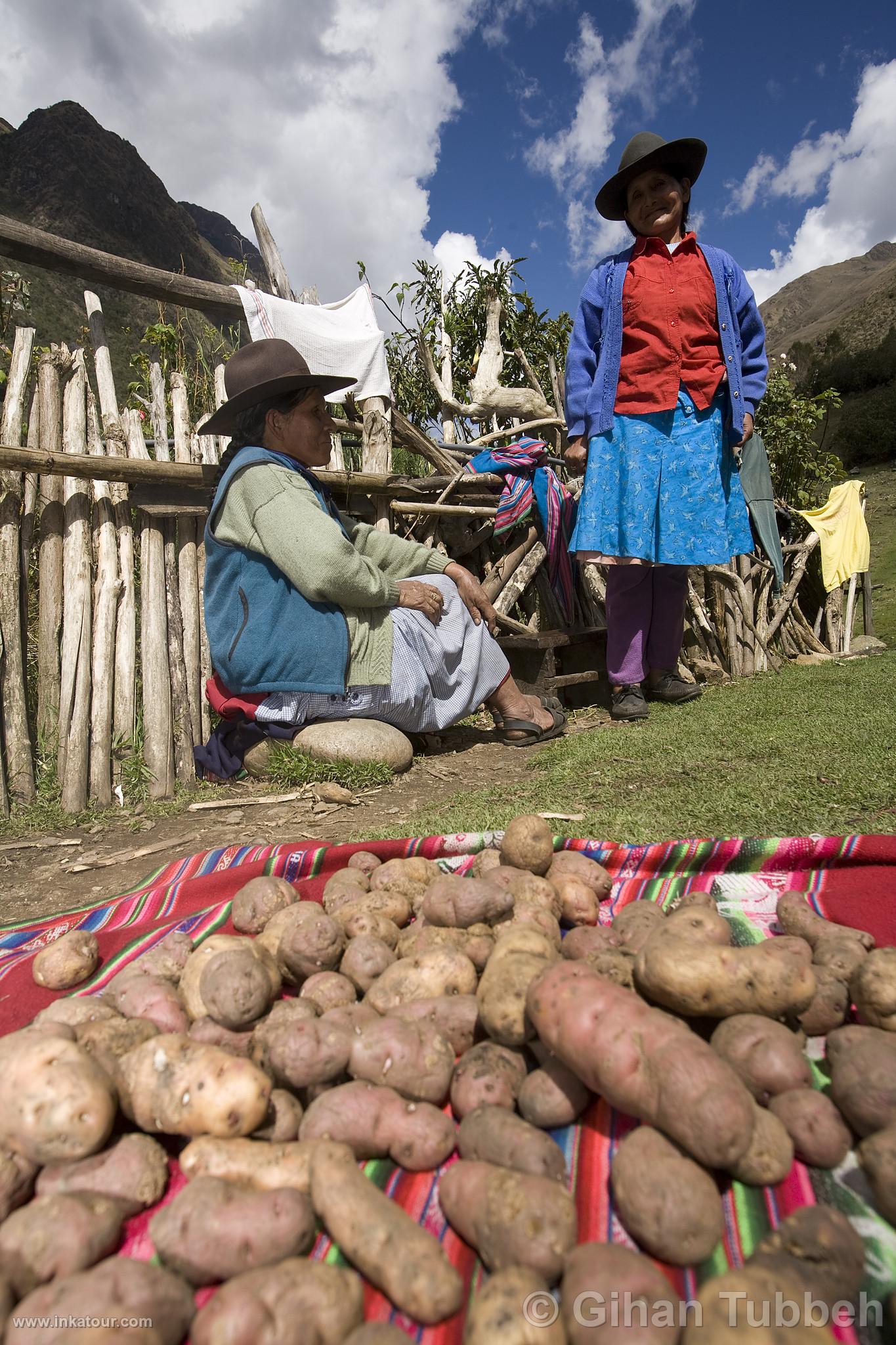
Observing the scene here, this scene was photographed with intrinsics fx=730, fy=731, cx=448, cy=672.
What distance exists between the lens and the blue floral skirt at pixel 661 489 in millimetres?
4457

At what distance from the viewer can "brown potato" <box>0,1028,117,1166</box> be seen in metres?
1.13

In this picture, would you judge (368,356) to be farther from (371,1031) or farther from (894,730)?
(371,1031)

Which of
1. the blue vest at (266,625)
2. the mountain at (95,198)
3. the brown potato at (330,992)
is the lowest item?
the brown potato at (330,992)

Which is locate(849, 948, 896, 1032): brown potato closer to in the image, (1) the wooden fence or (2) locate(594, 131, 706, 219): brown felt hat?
(1) the wooden fence

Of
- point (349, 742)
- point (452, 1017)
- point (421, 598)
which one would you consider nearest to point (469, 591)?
point (421, 598)

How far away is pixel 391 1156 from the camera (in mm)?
1225

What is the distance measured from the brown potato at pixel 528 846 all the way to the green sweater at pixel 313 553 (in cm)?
187

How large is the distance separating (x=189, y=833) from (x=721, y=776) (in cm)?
235

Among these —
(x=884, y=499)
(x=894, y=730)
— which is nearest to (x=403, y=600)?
(x=894, y=730)

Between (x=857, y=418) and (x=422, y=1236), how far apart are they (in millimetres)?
32780

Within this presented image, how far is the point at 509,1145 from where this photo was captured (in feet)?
3.65

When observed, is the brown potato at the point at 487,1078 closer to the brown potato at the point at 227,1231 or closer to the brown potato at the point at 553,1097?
the brown potato at the point at 553,1097

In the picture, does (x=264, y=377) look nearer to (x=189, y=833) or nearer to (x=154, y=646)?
(x=154, y=646)

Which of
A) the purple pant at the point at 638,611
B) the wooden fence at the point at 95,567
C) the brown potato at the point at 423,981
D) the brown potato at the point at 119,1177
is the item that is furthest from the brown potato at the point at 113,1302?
the purple pant at the point at 638,611
